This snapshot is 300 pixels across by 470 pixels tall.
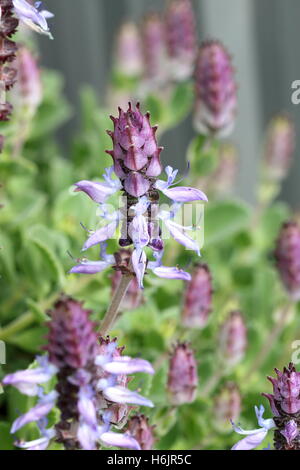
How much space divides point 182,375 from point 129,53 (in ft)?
1.96

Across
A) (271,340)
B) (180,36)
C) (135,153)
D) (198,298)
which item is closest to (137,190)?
(135,153)

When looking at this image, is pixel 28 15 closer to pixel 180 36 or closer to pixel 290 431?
pixel 290 431

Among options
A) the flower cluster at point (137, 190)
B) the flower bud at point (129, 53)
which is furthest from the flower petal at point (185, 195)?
the flower bud at point (129, 53)

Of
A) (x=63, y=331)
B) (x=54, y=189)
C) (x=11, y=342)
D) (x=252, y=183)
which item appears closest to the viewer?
(x=63, y=331)

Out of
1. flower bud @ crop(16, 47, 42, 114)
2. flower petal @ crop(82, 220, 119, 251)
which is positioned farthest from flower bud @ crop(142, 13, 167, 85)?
flower petal @ crop(82, 220, 119, 251)

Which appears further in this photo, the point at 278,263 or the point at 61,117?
the point at 61,117

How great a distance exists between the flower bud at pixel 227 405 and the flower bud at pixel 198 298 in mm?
58

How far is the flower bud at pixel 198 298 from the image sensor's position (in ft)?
1.91

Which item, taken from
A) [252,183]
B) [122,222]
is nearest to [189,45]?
[122,222]

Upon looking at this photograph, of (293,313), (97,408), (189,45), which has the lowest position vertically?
(293,313)

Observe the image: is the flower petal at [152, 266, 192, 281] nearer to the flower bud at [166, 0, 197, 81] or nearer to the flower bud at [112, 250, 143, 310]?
the flower bud at [112, 250, 143, 310]

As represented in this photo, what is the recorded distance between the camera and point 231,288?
2.72ft
